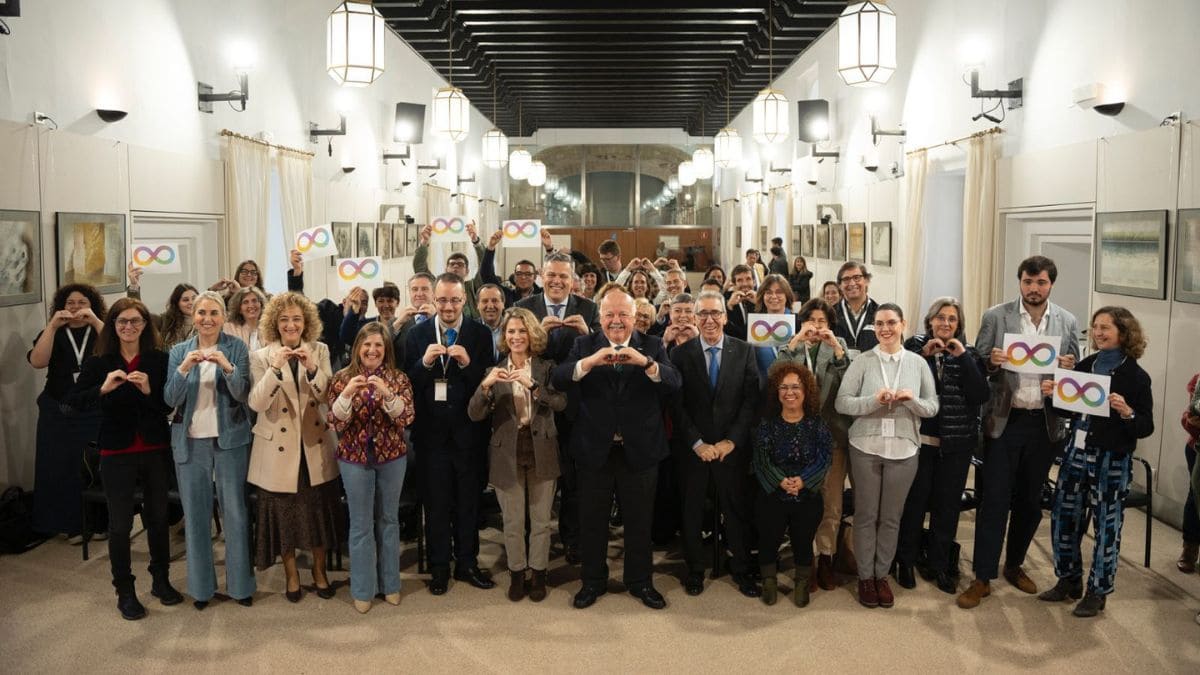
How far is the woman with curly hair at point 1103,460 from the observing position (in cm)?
481

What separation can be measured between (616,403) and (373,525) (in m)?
1.59

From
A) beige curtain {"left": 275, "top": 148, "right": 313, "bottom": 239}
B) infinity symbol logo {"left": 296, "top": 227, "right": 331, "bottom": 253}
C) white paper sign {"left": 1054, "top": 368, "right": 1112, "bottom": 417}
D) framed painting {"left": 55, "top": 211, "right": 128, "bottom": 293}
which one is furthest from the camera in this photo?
beige curtain {"left": 275, "top": 148, "right": 313, "bottom": 239}

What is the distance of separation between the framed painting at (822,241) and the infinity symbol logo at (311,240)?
9321 mm

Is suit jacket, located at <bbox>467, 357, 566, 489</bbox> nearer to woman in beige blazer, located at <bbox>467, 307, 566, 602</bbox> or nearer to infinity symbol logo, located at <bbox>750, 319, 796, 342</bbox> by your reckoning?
woman in beige blazer, located at <bbox>467, 307, 566, 602</bbox>

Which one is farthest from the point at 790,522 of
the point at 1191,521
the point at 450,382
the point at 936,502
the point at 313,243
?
the point at 313,243

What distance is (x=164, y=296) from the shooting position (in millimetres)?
8492

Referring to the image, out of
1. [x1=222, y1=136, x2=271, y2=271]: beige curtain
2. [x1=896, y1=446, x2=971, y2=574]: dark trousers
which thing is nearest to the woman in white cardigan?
[x1=896, y1=446, x2=971, y2=574]: dark trousers

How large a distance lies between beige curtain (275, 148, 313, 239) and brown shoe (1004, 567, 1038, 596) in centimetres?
781

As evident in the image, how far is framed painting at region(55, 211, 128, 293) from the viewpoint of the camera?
21.2 ft

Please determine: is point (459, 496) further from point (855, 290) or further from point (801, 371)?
point (855, 290)

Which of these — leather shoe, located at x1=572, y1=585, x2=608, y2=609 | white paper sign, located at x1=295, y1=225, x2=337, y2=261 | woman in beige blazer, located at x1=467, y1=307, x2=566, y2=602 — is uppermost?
white paper sign, located at x1=295, y1=225, x2=337, y2=261

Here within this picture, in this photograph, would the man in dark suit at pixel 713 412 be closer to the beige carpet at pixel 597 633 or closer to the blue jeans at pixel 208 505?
the beige carpet at pixel 597 633

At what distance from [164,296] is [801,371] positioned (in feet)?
21.1

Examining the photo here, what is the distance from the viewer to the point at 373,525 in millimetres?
5098
